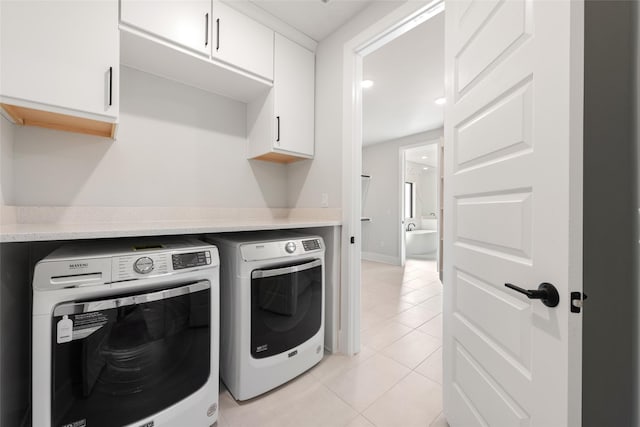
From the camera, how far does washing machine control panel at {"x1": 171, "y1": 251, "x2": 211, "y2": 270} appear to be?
1.09 metres

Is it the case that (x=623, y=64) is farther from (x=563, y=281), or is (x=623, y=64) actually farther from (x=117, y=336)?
(x=117, y=336)

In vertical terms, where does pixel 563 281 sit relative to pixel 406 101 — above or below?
below

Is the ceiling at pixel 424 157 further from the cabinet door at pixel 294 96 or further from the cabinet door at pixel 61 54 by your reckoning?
the cabinet door at pixel 61 54

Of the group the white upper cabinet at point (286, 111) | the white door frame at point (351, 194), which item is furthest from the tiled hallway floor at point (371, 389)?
the white upper cabinet at point (286, 111)

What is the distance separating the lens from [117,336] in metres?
0.97

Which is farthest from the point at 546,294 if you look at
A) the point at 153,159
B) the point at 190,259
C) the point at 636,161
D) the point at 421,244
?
the point at 421,244

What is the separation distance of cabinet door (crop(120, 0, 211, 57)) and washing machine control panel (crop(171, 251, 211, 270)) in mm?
1239

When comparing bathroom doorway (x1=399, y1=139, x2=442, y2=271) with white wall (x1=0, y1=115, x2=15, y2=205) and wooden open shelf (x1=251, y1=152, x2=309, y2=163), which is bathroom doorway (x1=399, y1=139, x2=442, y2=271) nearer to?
wooden open shelf (x1=251, y1=152, x2=309, y2=163)

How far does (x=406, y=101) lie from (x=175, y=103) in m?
2.82

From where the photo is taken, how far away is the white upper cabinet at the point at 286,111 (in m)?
1.93

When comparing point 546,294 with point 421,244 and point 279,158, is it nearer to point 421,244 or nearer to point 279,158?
point 279,158

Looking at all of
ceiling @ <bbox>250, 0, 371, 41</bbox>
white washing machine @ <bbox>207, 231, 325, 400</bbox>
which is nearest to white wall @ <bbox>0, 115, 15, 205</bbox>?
white washing machine @ <bbox>207, 231, 325, 400</bbox>

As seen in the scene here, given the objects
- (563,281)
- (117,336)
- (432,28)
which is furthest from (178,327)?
(432,28)

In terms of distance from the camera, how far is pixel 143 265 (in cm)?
101
